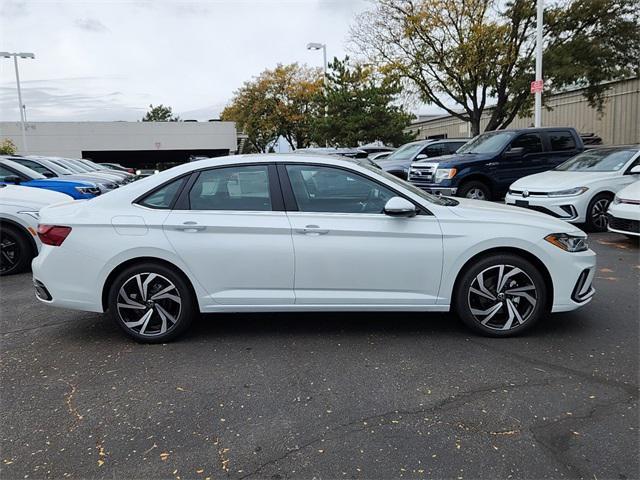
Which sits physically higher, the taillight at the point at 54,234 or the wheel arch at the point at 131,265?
the taillight at the point at 54,234

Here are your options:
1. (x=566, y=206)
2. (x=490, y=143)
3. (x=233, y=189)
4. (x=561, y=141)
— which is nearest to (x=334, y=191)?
(x=233, y=189)

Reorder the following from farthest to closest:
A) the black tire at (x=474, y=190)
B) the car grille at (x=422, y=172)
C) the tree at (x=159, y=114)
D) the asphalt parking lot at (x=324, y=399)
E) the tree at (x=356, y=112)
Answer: the tree at (x=159, y=114), the tree at (x=356, y=112), the car grille at (x=422, y=172), the black tire at (x=474, y=190), the asphalt parking lot at (x=324, y=399)

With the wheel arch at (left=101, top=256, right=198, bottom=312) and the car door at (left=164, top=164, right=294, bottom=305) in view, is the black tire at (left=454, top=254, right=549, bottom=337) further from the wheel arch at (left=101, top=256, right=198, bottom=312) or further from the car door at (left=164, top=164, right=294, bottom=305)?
the wheel arch at (left=101, top=256, right=198, bottom=312)

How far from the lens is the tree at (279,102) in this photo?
40.2m

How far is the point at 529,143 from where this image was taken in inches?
462

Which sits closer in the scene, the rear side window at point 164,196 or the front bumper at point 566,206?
the rear side window at point 164,196

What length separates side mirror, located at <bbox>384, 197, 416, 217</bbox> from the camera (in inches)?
165

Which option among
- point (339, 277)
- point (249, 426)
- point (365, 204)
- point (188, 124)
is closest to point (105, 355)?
point (249, 426)

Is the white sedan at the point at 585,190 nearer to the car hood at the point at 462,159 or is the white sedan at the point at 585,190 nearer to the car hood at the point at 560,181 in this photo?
the car hood at the point at 560,181

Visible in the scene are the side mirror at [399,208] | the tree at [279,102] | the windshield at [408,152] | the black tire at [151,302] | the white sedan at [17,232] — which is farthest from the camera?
the tree at [279,102]

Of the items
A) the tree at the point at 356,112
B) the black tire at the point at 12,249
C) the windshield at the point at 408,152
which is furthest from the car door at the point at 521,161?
the tree at the point at 356,112

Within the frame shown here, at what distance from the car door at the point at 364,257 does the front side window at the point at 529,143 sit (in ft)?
27.7

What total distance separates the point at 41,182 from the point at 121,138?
45248 mm

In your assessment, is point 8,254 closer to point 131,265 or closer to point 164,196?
point 131,265
